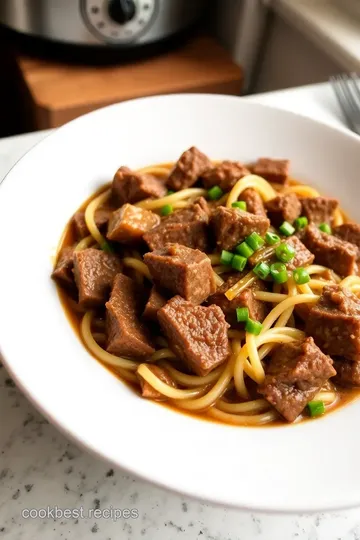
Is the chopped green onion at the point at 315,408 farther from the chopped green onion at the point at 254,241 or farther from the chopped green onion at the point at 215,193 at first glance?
the chopped green onion at the point at 215,193

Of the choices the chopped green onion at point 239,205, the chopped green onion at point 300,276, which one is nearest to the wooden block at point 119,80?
the chopped green onion at point 239,205

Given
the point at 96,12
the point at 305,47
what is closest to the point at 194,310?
the point at 96,12

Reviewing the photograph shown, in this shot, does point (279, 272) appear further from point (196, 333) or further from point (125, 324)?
point (125, 324)

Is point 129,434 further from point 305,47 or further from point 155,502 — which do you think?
point 305,47

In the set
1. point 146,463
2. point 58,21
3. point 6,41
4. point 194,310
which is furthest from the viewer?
point 6,41

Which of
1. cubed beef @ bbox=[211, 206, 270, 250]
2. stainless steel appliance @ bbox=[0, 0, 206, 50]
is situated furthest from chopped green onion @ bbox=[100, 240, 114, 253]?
stainless steel appliance @ bbox=[0, 0, 206, 50]

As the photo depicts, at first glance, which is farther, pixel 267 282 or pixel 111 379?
pixel 267 282

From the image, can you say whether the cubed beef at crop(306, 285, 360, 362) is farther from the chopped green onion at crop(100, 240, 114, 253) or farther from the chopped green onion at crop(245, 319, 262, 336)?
the chopped green onion at crop(100, 240, 114, 253)
